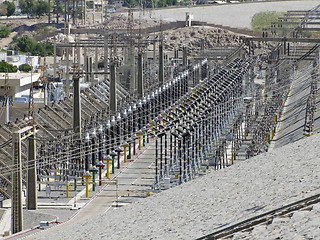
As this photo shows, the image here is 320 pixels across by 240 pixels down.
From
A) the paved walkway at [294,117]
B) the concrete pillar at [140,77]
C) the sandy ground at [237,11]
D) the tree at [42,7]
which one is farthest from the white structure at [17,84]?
the tree at [42,7]

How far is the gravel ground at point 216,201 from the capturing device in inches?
524

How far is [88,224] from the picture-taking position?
16219mm

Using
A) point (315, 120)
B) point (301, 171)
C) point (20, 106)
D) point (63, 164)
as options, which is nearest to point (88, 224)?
point (301, 171)

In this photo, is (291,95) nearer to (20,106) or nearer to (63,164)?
(20,106)

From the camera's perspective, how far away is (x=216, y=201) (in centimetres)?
1539

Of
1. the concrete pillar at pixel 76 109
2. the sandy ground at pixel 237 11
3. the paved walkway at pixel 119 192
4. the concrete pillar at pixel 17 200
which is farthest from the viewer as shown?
the sandy ground at pixel 237 11

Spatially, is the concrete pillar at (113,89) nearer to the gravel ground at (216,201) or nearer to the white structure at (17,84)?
the white structure at (17,84)

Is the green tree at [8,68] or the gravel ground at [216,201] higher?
the gravel ground at [216,201]

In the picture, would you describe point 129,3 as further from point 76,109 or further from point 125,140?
point 76,109

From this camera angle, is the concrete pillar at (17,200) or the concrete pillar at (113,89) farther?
the concrete pillar at (113,89)

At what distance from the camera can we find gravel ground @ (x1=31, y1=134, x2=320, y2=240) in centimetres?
1332

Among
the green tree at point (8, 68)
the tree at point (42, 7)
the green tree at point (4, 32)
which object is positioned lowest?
the green tree at point (4, 32)

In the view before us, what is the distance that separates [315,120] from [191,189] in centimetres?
1596

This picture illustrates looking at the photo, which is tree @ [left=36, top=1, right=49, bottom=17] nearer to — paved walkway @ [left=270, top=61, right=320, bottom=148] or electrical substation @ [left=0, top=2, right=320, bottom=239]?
paved walkway @ [left=270, top=61, right=320, bottom=148]
